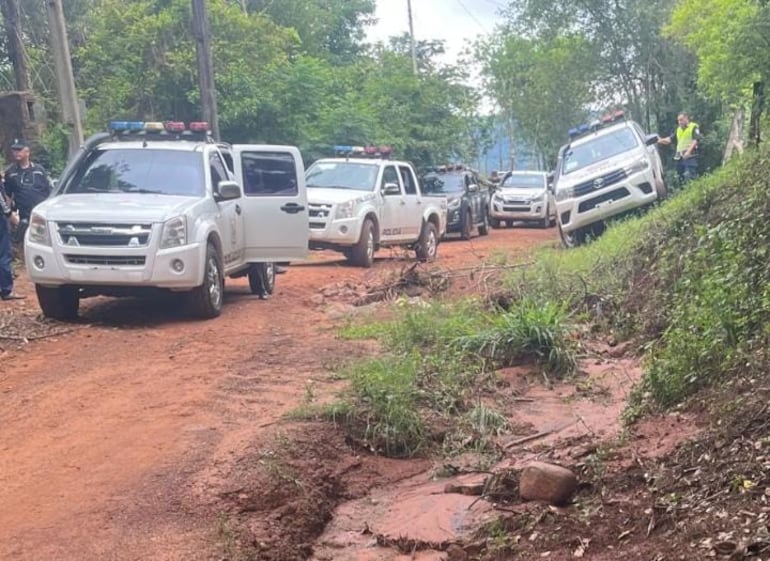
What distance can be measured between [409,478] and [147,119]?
766 inches

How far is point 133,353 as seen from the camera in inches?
329

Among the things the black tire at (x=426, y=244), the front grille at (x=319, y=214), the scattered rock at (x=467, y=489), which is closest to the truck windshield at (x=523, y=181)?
the black tire at (x=426, y=244)

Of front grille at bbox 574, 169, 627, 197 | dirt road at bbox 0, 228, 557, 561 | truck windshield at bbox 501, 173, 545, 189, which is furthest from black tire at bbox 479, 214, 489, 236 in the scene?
dirt road at bbox 0, 228, 557, 561

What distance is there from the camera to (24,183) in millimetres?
11688

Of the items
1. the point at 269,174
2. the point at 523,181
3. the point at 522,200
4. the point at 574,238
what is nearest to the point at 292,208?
the point at 269,174

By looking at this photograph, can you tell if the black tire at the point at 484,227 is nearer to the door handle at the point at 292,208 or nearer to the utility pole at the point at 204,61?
the utility pole at the point at 204,61

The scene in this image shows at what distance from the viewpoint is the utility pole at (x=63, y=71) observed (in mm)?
14820

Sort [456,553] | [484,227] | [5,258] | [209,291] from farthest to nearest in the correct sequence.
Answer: [484,227], [5,258], [209,291], [456,553]

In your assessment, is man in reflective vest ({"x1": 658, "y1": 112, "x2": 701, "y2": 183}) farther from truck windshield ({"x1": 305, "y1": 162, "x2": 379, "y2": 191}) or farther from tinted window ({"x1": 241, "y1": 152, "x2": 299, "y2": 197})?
tinted window ({"x1": 241, "y1": 152, "x2": 299, "y2": 197})

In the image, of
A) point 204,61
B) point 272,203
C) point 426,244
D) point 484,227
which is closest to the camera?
point 272,203

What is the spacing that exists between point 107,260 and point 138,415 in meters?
3.46

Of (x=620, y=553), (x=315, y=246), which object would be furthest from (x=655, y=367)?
(x=315, y=246)

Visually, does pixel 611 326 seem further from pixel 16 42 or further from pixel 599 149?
pixel 16 42

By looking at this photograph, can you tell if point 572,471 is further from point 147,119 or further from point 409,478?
point 147,119
